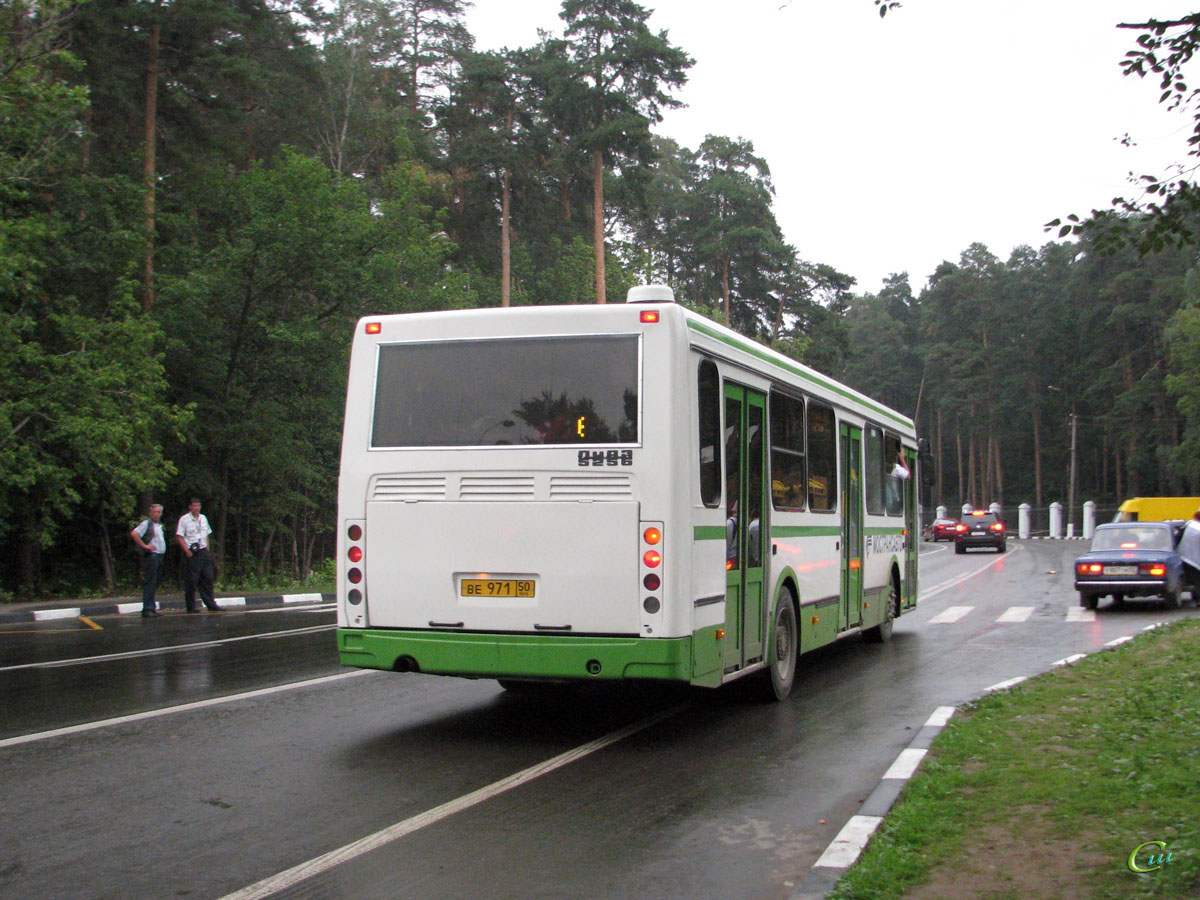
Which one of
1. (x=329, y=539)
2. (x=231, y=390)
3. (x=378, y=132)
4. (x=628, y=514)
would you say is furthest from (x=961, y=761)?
(x=378, y=132)

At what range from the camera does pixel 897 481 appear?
16328mm

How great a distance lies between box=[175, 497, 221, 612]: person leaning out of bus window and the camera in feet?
65.4

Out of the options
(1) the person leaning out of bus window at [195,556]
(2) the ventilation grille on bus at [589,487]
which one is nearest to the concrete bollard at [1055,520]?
(1) the person leaning out of bus window at [195,556]

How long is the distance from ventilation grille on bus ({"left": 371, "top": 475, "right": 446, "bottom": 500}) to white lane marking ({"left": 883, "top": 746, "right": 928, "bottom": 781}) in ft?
11.7

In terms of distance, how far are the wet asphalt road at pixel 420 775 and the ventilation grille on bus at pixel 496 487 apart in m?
1.76

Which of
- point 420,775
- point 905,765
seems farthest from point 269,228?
point 905,765

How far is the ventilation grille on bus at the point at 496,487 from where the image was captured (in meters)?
8.44

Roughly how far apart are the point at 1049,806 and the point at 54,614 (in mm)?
17636

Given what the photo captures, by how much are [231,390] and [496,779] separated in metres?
24.6

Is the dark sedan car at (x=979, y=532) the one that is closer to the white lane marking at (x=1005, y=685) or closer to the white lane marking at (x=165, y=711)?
the white lane marking at (x=1005, y=685)

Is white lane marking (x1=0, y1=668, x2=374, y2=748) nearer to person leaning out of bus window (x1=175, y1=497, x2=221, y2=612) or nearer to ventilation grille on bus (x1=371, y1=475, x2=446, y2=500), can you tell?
ventilation grille on bus (x1=371, y1=475, x2=446, y2=500)

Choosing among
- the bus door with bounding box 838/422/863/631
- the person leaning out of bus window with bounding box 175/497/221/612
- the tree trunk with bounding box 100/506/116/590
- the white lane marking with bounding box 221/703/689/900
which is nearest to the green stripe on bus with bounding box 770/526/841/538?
the bus door with bounding box 838/422/863/631

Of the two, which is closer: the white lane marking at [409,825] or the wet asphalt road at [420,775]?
the white lane marking at [409,825]

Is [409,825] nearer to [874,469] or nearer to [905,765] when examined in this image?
[905,765]
